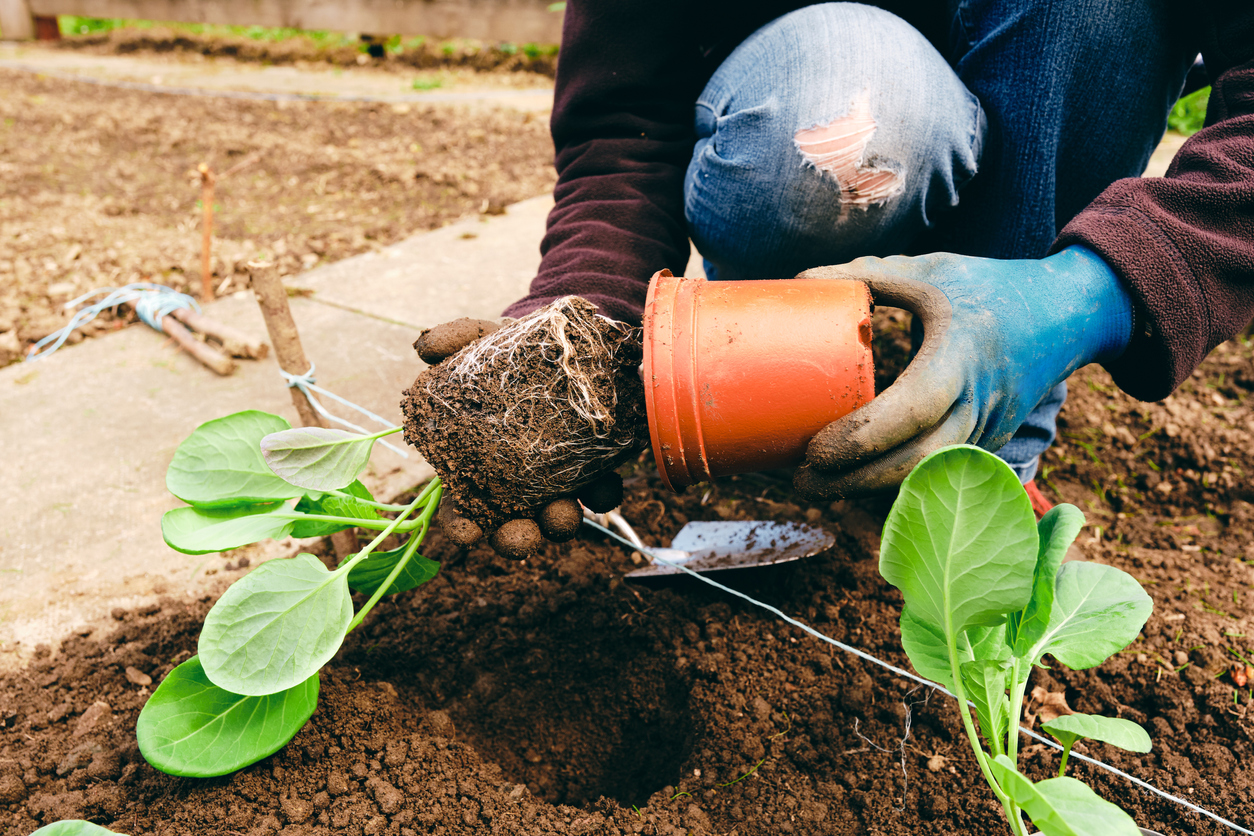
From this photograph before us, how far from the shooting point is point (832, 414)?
931 mm

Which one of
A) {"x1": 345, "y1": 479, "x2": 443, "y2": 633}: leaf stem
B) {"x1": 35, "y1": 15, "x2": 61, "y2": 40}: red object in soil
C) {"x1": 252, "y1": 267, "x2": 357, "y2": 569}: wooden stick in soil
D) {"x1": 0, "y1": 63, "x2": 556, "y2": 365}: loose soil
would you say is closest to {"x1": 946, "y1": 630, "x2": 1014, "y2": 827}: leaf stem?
{"x1": 345, "y1": 479, "x2": 443, "y2": 633}: leaf stem

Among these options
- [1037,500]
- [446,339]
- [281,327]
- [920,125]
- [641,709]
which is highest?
[920,125]

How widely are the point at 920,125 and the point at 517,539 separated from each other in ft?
3.05

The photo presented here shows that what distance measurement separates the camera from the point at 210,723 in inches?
38.1

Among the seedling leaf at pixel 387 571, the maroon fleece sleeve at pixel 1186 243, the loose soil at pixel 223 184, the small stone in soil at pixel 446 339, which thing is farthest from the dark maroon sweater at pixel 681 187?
the loose soil at pixel 223 184

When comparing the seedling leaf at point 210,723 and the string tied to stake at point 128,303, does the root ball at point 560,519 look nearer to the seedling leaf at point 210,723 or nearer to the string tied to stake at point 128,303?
the seedling leaf at point 210,723

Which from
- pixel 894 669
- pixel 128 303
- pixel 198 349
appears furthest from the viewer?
pixel 128 303

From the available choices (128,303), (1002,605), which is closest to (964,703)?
(1002,605)

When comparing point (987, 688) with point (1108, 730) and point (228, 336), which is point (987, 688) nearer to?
point (1108, 730)

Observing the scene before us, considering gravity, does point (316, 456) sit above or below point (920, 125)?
below

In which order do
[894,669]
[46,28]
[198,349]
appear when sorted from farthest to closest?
[46,28]
[198,349]
[894,669]

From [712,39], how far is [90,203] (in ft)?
9.58

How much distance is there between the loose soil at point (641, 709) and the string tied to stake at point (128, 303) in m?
1.23

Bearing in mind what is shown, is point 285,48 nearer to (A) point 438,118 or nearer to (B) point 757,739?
(A) point 438,118
